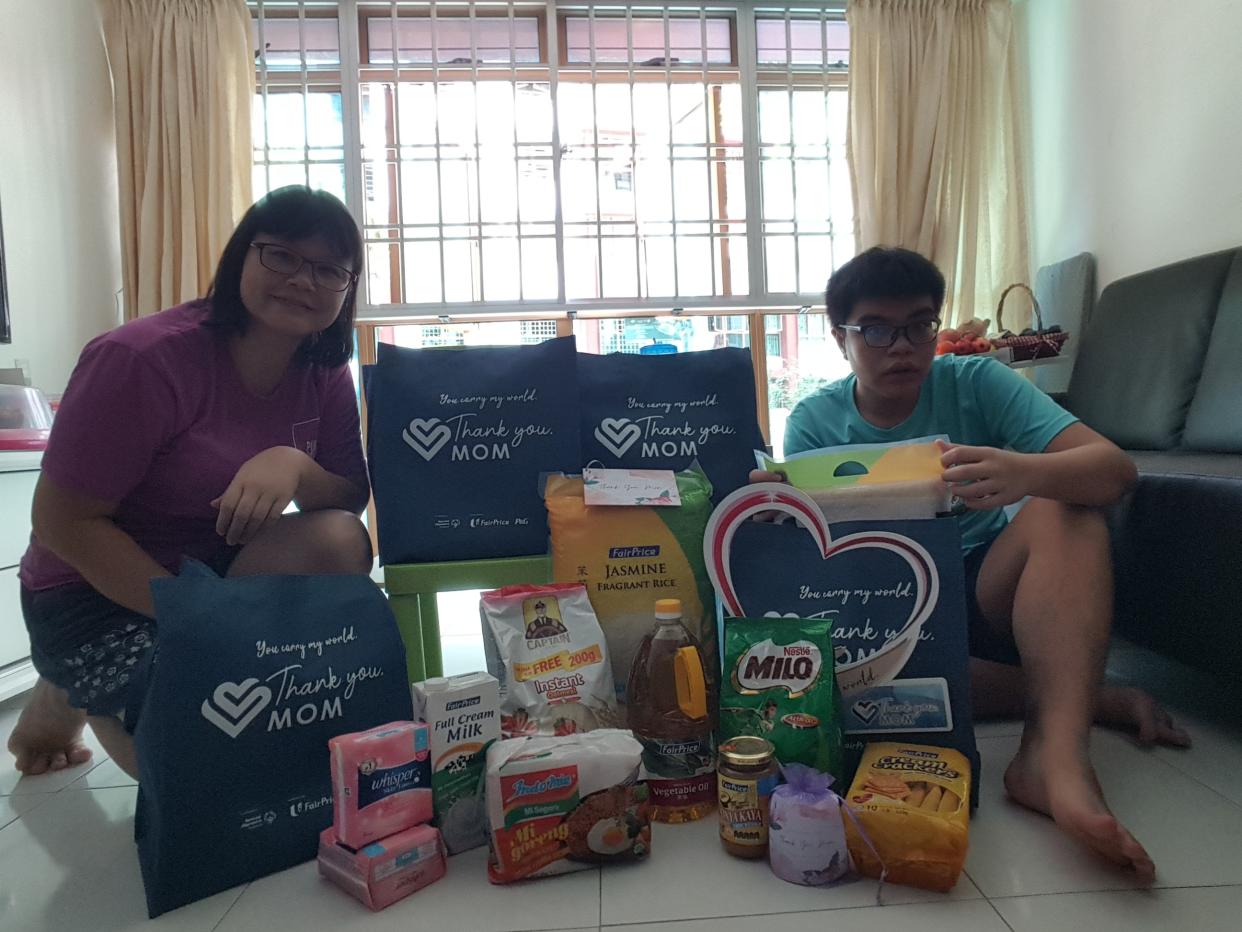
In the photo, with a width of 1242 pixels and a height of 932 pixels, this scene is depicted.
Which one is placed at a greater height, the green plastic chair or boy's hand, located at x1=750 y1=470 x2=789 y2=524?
boy's hand, located at x1=750 y1=470 x2=789 y2=524

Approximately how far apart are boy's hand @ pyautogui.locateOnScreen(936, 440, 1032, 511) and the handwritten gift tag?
40 centimetres

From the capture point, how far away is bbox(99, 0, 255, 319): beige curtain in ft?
9.43

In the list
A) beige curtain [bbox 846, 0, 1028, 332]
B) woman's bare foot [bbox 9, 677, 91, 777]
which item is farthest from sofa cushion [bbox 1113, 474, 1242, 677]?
beige curtain [bbox 846, 0, 1028, 332]

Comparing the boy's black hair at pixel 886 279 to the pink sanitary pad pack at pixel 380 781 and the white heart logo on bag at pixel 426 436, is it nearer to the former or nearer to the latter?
the white heart logo on bag at pixel 426 436

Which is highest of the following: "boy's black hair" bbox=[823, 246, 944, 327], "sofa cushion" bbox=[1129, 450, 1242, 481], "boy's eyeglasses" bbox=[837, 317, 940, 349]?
"boy's black hair" bbox=[823, 246, 944, 327]

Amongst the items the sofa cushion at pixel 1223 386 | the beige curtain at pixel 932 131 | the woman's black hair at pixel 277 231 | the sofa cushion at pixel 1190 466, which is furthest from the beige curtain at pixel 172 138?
the sofa cushion at pixel 1223 386

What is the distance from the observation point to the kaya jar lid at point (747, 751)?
2.98 ft

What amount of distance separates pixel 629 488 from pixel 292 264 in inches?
24.8

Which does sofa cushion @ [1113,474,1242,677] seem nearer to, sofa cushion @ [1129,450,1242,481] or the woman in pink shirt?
sofa cushion @ [1129,450,1242,481]

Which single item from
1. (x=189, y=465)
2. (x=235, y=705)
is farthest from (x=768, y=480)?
(x=189, y=465)

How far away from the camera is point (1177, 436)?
1856 millimetres

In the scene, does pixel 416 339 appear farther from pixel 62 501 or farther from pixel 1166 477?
pixel 1166 477

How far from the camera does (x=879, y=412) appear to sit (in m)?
Result: 1.35

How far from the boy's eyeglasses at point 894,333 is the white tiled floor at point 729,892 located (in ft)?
2.21
